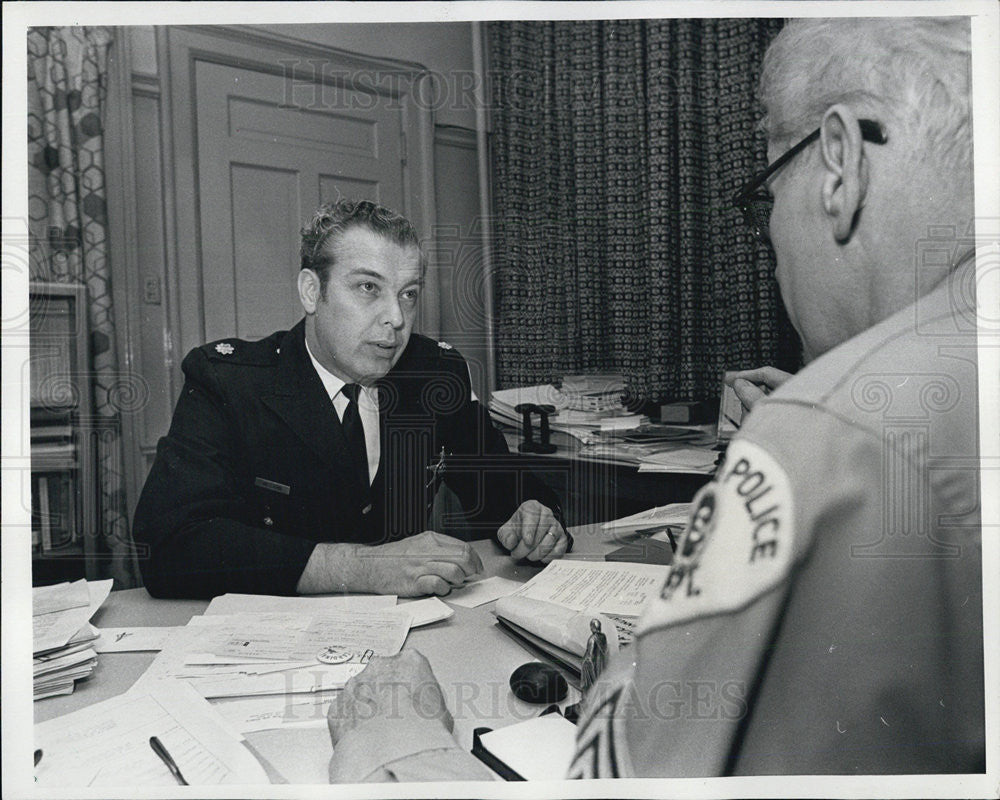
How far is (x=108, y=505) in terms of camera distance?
3.47ft

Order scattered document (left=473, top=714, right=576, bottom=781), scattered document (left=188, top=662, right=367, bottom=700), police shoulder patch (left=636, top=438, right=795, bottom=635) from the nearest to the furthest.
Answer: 1. police shoulder patch (left=636, top=438, right=795, bottom=635)
2. scattered document (left=473, top=714, right=576, bottom=781)
3. scattered document (left=188, top=662, right=367, bottom=700)

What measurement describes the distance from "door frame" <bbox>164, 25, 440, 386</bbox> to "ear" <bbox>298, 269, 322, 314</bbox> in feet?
0.47

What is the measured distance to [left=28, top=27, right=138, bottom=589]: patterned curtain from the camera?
3.35ft

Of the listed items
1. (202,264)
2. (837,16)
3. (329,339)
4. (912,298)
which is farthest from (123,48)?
(912,298)

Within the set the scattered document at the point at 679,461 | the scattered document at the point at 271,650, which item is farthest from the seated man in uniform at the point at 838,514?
the scattered document at the point at 679,461

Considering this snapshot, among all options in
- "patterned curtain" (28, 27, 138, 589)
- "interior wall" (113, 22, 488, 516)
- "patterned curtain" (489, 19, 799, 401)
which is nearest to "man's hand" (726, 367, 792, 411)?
"patterned curtain" (489, 19, 799, 401)

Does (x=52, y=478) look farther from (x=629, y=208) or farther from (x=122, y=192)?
(x=629, y=208)

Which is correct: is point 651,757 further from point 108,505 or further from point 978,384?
point 108,505

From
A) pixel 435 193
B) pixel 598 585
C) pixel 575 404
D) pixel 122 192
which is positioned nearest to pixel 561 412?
pixel 575 404

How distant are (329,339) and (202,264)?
0.21 metres

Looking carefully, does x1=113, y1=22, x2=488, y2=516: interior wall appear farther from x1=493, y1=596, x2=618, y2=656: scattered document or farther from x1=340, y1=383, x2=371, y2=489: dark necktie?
x1=493, y1=596, x2=618, y2=656: scattered document

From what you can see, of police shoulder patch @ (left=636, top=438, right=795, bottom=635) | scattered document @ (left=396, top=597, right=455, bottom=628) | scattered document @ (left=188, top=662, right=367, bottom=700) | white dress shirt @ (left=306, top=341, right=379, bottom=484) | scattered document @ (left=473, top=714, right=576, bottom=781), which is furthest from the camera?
white dress shirt @ (left=306, top=341, right=379, bottom=484)

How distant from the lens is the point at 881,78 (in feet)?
2.97

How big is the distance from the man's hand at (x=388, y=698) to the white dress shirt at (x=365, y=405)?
0.33 metres
